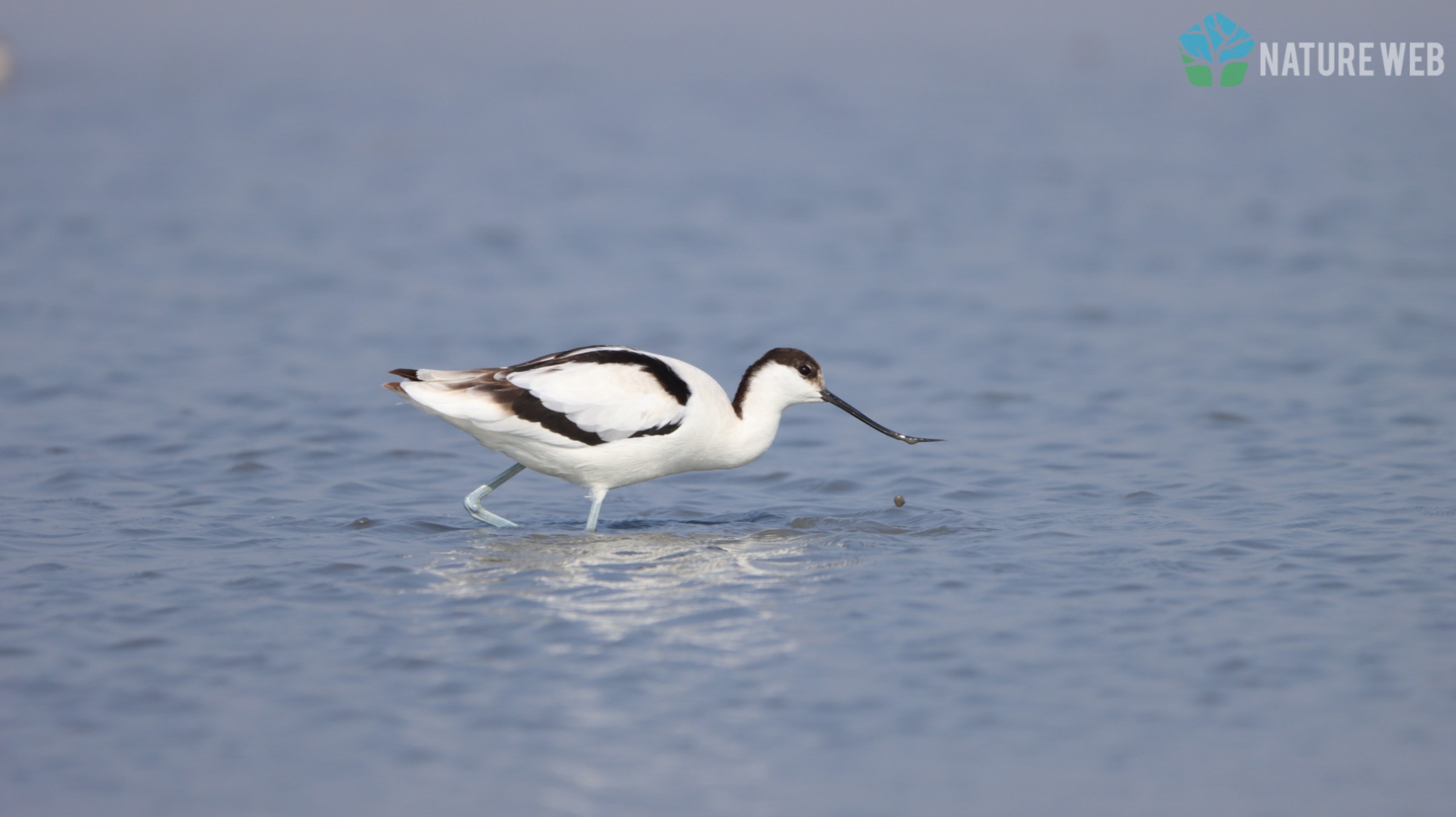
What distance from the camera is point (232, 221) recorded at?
14.9m

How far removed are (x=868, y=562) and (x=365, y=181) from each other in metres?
11.4

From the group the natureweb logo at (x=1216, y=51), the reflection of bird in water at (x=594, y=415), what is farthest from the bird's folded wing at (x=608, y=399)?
the natureweb logo at (x=1216, y=51)

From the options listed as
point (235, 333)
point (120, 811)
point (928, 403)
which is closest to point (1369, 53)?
point (928, 403)

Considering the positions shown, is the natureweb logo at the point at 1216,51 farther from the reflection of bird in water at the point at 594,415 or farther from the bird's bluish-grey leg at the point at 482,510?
the bird's bluish-grey leg at the point at 482,510

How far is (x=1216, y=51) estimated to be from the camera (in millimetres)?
22266

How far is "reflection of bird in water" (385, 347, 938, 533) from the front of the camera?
718 centimetres

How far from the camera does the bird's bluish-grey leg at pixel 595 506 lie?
7.42 metres

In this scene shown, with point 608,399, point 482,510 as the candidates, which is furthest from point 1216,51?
point 482,510


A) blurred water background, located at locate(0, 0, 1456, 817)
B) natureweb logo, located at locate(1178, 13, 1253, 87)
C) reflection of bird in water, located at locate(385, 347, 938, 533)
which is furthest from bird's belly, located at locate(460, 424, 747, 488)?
natureweb logo, located at locate(1178, 13, 1253, 87)

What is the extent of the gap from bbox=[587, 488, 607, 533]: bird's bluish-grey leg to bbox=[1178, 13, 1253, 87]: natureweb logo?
56.5ft

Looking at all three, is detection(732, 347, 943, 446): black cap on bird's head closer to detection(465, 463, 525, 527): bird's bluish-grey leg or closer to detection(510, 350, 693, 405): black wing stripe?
detection(510, 350, 693, 405): black wing stripe

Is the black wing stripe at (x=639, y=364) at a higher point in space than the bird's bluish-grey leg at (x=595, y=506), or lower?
higher

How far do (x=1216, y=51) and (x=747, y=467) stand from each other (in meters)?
15.8

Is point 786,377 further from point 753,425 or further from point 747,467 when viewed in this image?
point 747,467
